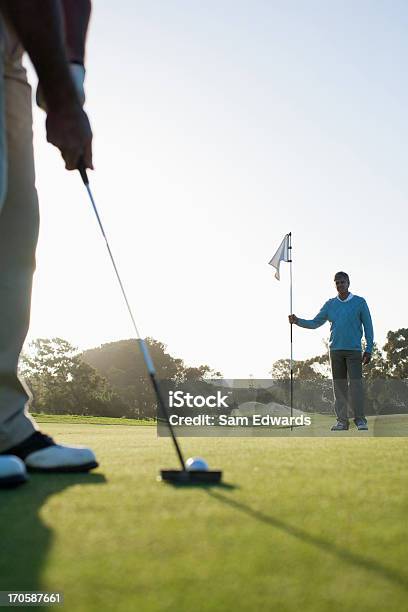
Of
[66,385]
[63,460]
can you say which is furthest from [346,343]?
[66,385]

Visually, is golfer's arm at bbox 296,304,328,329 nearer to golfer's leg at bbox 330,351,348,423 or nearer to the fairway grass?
golfer's leg at bbox 330,351,348,423

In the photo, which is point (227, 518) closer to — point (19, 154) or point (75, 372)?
point (19, 154)

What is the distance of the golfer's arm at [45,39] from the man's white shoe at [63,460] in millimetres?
1458

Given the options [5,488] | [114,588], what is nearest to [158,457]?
[5,488]

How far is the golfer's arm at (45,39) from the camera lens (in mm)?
2477

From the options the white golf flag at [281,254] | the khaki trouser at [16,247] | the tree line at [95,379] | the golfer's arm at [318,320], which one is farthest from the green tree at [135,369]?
the khaki trouser at [16,247]

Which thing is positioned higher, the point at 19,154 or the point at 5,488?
the point at 19,154

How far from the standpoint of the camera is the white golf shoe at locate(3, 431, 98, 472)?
3.05 m

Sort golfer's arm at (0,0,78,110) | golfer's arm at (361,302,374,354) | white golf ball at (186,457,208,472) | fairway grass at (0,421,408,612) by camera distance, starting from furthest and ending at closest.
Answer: golfer's arm at (361,302,374,354), white golf ball at (186,457,208,472), golfer's arm at (0,0,78,110), fairway grass at (0,421,408,612)

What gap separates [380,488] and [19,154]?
214 centimetres

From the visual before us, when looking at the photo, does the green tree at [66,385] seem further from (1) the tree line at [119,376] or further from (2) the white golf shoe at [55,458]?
(2) the white golf shoe at [55,458]

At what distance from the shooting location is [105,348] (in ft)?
270

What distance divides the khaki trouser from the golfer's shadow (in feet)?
1.86

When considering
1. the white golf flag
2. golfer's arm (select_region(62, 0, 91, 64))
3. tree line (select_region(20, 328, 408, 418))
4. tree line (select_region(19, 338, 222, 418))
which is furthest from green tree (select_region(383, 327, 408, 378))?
golfer's arm (select_region(62, 0, 91, 64))
